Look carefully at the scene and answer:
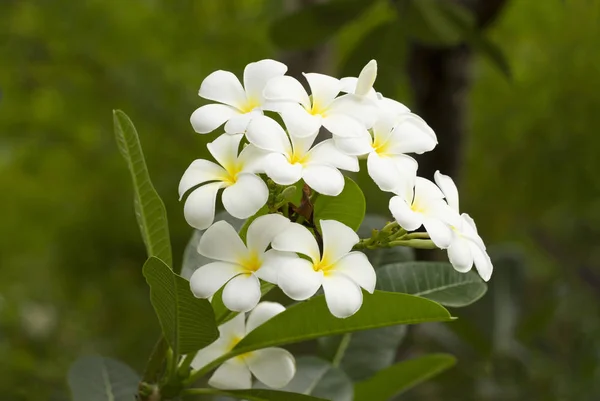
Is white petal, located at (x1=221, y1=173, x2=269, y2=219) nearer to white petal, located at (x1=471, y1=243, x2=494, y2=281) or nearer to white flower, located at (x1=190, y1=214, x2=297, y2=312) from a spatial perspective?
white flower, located at (x1=190, y1=214, x2=297, y2=312)

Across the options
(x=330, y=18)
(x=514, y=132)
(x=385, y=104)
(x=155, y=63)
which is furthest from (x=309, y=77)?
(x=514, y=132)

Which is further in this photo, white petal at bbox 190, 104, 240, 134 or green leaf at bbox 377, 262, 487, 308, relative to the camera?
green leaf at bbox 377, 262, 487, 308

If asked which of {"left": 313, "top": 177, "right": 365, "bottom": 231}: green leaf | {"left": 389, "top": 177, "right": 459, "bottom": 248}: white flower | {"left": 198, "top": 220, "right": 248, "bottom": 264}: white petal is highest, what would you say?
{"left": 313, "top": 177, "right": 365, "bottom": 231}: green leaf

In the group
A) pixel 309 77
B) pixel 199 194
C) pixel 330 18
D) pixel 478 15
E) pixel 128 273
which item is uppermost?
pixel 478 15

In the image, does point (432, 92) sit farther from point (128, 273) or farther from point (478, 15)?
point (128, 273)

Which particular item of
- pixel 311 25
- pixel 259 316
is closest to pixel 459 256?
pixel 259 316

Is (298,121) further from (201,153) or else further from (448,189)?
(201,153)

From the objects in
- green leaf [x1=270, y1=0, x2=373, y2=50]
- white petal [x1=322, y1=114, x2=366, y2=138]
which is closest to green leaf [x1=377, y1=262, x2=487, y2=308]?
white petal [x1=322, y1=114, x2=366, y2=138]

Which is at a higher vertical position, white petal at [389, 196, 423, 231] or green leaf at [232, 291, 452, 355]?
white petal at [389, 196, 423, 231]

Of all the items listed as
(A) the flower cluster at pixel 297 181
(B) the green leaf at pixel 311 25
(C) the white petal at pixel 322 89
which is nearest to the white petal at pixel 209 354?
(A) the flower cluster at pixel 297 181
